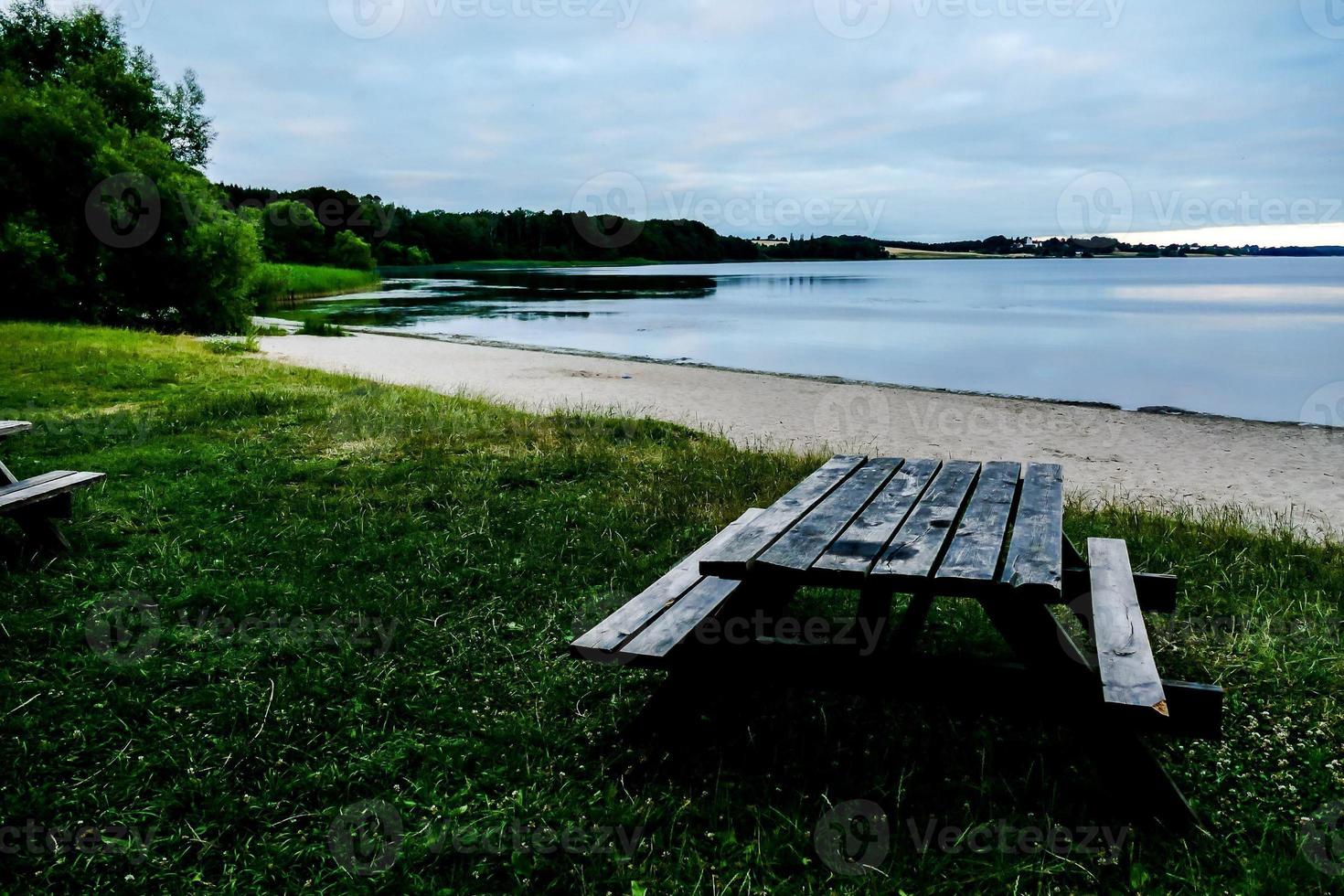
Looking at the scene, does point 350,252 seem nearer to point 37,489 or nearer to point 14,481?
point 14,481

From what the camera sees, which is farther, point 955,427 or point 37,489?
point 955,427

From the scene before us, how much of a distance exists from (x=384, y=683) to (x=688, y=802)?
1.45 meters

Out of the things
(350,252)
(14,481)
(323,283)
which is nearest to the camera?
(14,481)

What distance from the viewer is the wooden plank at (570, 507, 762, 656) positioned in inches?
115

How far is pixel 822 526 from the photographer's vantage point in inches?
121

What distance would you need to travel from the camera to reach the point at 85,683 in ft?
11.5

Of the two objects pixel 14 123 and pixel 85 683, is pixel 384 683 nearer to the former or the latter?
pixel 85 683

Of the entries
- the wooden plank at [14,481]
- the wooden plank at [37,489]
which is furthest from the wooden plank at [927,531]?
the wooden plank at [14,481]

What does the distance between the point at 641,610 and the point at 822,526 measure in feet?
2.46

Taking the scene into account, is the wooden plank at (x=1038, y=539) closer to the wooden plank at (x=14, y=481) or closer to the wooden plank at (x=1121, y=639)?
the wooden plank at (x=1121, y=639)

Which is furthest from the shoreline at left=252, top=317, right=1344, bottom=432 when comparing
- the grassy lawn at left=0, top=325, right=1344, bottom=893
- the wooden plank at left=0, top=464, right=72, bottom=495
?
the wooden plank at left=0, top=464, right=72, bottom=495

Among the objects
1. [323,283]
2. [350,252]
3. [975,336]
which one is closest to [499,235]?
[350,252]

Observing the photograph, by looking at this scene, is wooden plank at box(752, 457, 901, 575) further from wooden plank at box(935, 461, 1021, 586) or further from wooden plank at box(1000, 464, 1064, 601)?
wooden plank at box(1000, 464, 1064, 601)

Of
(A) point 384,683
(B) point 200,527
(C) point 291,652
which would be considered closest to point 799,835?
(A) point 384,683
